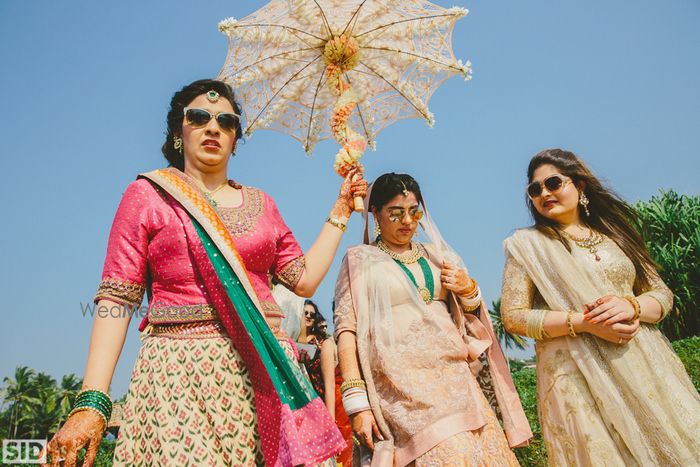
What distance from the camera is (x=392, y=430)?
3.35m

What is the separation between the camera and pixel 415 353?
11.2ft

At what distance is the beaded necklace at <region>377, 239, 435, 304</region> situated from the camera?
369cm

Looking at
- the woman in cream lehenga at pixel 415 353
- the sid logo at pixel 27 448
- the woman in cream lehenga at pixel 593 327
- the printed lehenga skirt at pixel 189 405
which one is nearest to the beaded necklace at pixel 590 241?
the woman in cream lehenga at pixel 593 327

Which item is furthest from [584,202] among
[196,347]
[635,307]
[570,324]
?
[196,347]

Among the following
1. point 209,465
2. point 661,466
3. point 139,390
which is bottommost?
point 661,466

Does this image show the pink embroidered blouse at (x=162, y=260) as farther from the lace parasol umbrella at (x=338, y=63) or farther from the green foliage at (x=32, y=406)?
the green foliage at (x=32, y=406)

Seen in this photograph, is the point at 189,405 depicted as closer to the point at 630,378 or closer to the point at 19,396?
the point at 630,378

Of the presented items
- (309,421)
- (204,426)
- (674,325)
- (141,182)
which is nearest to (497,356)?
(309,421)

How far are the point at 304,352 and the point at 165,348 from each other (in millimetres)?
3742

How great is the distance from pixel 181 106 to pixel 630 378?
8.99 feet

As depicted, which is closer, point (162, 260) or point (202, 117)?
point (162, 260)

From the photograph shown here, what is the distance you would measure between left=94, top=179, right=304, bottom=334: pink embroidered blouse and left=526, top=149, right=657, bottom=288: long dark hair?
2.15m

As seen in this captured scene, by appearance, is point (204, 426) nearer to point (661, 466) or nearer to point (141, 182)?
point (141, 182)

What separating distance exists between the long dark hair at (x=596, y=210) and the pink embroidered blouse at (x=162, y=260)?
7.04 ft
